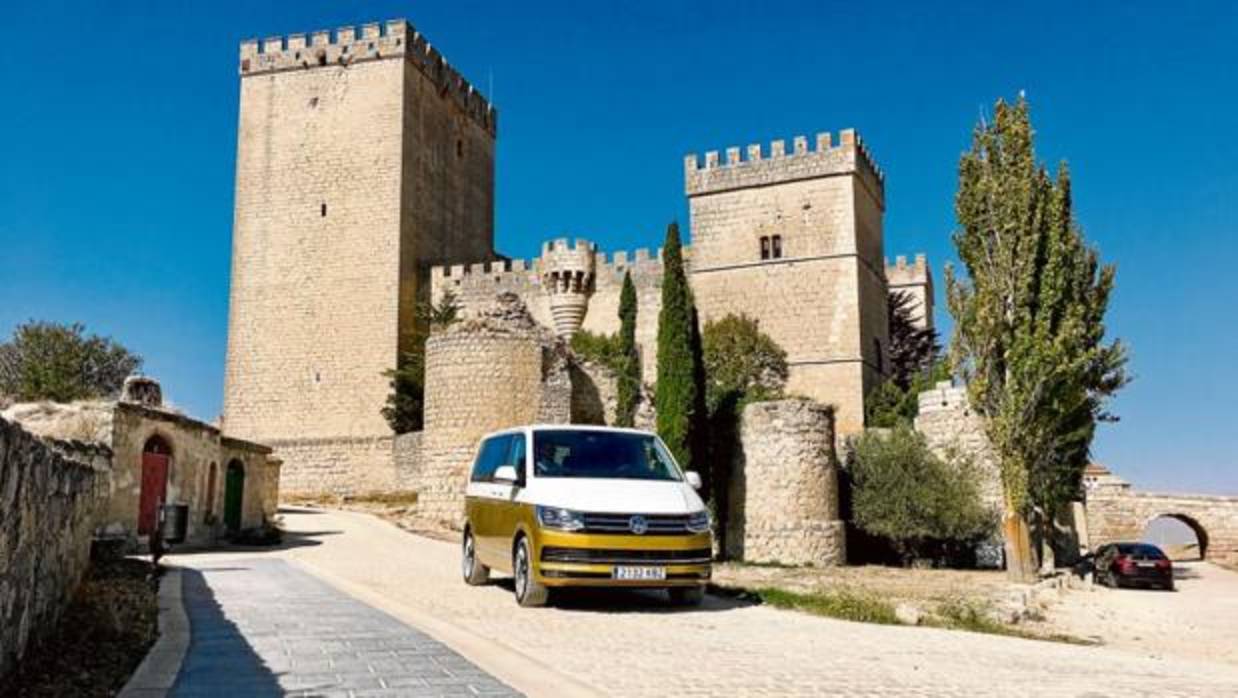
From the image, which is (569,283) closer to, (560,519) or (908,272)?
(908,272)

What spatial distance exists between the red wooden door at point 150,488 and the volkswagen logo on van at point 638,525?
10855 millimetres

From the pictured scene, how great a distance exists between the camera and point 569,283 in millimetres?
36812

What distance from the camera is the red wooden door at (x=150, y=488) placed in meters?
17.2

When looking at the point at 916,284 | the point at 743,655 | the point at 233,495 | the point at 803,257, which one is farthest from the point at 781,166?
the point at 743,655

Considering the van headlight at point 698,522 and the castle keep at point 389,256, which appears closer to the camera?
the van headlight at point 698,522

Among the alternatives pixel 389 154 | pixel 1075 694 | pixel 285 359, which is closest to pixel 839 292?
pixel 389 154

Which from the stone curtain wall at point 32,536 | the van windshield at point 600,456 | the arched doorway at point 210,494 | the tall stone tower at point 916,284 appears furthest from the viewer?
the tall stone tower at point 916,284

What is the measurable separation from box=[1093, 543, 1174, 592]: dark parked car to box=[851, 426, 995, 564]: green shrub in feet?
8.06

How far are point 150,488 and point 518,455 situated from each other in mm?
9707

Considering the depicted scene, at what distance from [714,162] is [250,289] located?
682 inches

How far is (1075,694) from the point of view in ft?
18.6

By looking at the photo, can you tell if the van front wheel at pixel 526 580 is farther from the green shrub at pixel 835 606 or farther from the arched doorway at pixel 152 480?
the arched doorway at pixel 152 480

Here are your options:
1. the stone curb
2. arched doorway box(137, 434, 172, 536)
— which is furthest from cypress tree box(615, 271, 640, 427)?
the stone curb

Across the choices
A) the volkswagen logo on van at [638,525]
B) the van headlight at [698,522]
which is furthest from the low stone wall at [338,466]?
the volkswagen logo on van at [638,525]
